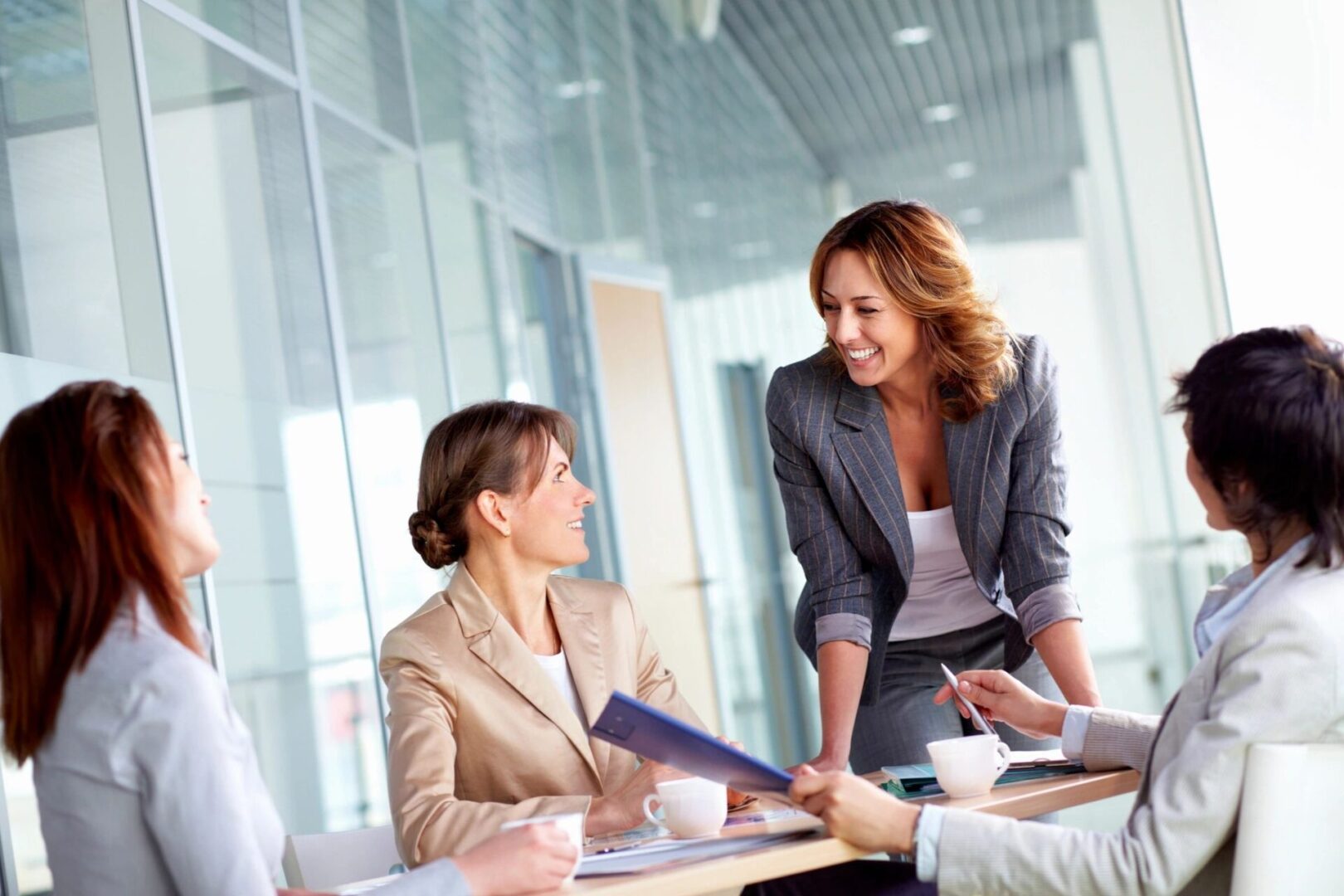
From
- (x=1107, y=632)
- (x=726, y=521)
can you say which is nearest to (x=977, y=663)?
(x=726, y=521)

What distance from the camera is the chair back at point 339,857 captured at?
1982mm

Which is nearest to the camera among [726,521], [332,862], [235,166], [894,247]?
[332,862]

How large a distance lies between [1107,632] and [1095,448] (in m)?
2.35

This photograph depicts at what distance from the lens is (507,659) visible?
1.98m

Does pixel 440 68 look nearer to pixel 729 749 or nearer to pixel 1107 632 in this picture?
pixel 729 749

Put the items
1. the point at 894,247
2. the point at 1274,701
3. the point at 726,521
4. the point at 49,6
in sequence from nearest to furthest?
the point at 1274,701 < the point at 894,247 < the point at 49,6 < the point at 726,521

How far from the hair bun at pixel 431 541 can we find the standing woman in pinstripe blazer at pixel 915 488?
0.54 meters

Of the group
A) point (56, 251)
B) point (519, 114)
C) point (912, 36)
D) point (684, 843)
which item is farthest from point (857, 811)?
point (912, 36)

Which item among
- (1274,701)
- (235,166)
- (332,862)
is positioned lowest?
(332,862)

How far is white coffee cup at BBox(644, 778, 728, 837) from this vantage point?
1547 millimetres

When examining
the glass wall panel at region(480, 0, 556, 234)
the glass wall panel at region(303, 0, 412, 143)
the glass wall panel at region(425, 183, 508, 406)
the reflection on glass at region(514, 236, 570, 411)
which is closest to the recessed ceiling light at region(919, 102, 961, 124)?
the glass wall panel at region(480, 0, 556, 234)

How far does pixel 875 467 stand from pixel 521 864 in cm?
110

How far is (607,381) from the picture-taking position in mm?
5672

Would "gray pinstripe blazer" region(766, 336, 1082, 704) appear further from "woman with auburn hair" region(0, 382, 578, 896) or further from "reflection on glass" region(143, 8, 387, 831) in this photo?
"reflection on glass" region(143, 8, 387, 831)
